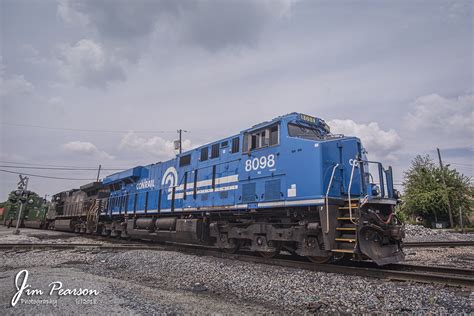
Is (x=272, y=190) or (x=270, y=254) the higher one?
(x=272, y=190)

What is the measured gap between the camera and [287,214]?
8930 mm

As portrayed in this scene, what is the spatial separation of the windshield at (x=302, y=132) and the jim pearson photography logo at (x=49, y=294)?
6.49 m

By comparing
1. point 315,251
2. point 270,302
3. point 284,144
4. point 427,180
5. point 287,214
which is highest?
point 427,180

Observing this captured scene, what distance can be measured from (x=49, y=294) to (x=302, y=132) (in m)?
7.38

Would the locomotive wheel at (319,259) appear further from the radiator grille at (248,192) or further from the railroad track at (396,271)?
the radiator grille at (248,192)

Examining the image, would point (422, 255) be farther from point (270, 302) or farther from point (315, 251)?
point (270, 302)

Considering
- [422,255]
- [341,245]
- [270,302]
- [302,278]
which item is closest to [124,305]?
[270,302]

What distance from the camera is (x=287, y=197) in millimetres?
8797

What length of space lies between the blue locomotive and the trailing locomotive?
0.09ft

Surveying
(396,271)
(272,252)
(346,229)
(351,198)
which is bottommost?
(396,271)

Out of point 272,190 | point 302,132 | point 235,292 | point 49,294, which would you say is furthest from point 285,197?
point 49,294

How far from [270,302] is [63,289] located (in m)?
3.69

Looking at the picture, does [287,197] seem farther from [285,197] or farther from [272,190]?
[272,190]

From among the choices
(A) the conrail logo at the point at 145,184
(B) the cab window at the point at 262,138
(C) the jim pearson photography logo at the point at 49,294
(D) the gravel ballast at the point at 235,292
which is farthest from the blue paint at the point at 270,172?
(C) the jim pearson photography logo at the point at 49,294
